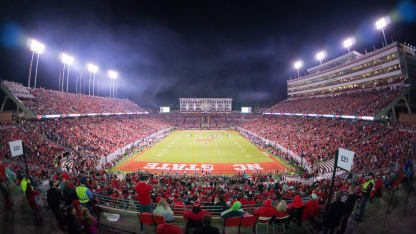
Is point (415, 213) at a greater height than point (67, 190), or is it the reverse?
point (67, 190)

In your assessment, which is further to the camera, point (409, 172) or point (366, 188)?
point (409, 172)

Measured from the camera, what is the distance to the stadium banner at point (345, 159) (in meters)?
7.06

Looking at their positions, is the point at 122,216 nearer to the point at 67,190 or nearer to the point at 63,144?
the point at 67,190

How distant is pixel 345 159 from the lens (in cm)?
737

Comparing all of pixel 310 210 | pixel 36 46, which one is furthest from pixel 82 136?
pixel 310 210

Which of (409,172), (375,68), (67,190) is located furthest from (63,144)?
(375,68)

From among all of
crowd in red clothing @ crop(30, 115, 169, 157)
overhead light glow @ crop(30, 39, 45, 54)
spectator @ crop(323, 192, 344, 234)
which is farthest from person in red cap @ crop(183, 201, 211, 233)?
overhead light glow @ crop(30, 39, 45, 54)

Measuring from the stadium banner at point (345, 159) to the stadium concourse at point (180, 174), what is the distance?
0.71 meters

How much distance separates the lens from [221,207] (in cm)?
788

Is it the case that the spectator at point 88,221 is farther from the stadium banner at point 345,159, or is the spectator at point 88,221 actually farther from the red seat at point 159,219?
the stadium banner at point 345,159

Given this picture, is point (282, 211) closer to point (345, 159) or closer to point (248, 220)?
point (248, 220)

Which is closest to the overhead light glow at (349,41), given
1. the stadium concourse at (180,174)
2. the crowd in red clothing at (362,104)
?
the crowd in red clothing at (362,104)

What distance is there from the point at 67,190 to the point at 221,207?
18.8 feet

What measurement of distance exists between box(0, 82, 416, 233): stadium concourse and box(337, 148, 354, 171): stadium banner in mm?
707
